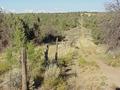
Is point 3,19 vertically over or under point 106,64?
over

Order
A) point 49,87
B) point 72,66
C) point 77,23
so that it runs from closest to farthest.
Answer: point 49,87
point 72,66
point 77,23

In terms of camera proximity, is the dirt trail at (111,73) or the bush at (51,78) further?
the dirt trail at (111,73)

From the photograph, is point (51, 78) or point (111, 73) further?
point (111, 73)

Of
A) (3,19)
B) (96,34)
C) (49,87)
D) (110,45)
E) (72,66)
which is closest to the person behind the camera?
(49,87)

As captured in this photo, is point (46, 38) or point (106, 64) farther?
point (46, 38)

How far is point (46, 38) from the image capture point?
2124 inches

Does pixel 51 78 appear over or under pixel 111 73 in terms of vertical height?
over

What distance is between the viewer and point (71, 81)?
72.5ft

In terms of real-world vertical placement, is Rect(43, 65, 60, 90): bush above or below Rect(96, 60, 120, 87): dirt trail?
above

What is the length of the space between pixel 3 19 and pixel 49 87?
22.0m

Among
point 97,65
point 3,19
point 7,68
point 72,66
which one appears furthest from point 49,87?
point 3,19

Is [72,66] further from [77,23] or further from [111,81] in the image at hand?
[77,23]

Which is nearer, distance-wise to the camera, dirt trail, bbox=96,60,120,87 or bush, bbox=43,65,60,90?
bush, bbox=43,65,60,90

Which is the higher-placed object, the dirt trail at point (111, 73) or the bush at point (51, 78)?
the bush at point (51, 78)
